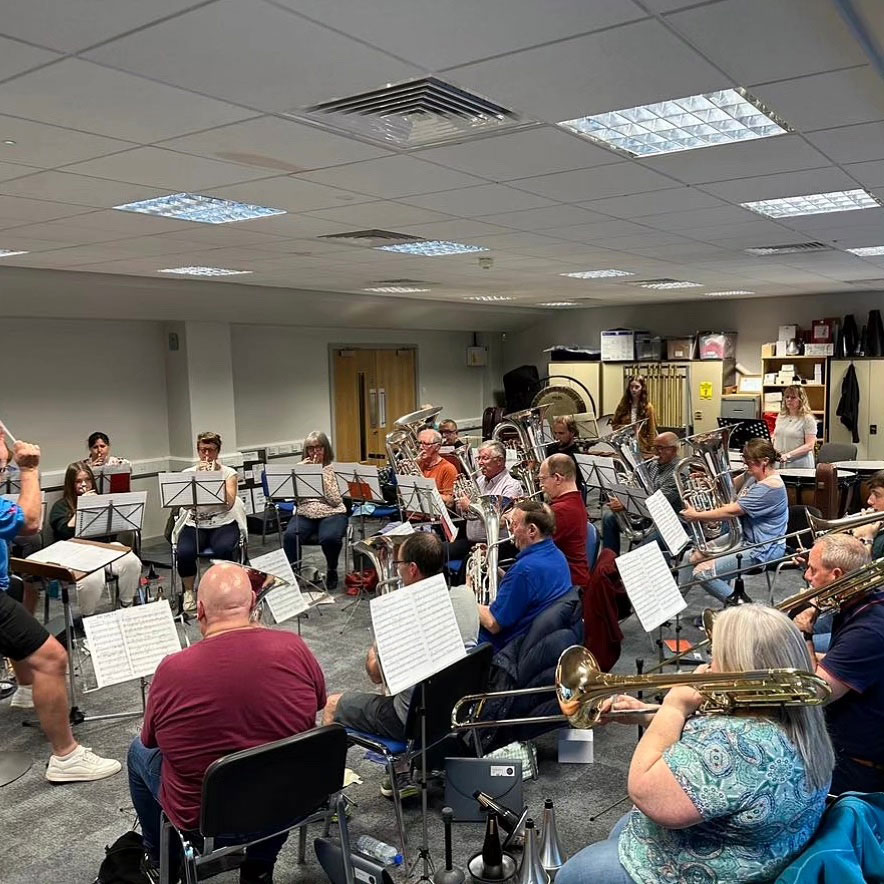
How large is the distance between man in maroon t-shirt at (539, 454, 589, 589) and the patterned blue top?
250 cm

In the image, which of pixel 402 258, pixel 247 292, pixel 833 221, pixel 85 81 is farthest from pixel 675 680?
pixel 247 292

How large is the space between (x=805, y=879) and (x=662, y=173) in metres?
2.88

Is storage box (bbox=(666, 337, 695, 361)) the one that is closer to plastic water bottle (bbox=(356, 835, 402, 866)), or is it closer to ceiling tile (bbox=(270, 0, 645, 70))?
plastic water bottle (bbox=(356, 835, 402, 866))

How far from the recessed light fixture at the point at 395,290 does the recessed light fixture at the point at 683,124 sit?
5.70 m

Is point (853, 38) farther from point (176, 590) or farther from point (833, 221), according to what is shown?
point (176, 590)

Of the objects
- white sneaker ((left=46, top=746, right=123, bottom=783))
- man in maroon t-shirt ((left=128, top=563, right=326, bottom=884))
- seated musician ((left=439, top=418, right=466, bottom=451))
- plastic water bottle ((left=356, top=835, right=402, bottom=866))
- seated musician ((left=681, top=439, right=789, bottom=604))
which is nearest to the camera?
man in maroon t-shirt ((left=128, top=563, right=326, bottom=884))

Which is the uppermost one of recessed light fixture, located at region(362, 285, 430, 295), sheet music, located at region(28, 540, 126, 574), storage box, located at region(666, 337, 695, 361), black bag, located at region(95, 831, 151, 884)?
recessed light fixture, located at region(362, 285, 430, 295)

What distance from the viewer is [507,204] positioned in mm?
4258

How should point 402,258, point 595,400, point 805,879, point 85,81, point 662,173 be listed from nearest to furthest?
point 805,879, point 85,81, point 662,173, point 402,258, point 595,400

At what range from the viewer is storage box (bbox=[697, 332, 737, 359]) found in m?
11.5

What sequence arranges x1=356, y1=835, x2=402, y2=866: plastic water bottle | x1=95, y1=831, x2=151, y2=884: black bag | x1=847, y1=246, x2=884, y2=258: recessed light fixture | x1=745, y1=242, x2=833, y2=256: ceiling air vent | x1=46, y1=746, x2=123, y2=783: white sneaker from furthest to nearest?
x1=847, y1=246, x2=884, y2=258: recessed light fixture
x1=745, y1=242, x2=833, y2=256: ceiling air vent
x1=46, y1=746, x2=123, y2=783: white sneaker
x1=356, y1=835, x2=402, y2=866: plastic water bottle
x1=95, y1=831, x2=151, y2=884: black bag

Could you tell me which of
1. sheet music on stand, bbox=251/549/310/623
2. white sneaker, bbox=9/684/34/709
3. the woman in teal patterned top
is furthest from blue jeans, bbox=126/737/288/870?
white sneaker, bbox=9/684/34/709

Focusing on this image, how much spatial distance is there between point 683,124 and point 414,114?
40.3 inches

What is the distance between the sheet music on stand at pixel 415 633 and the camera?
2.71m
